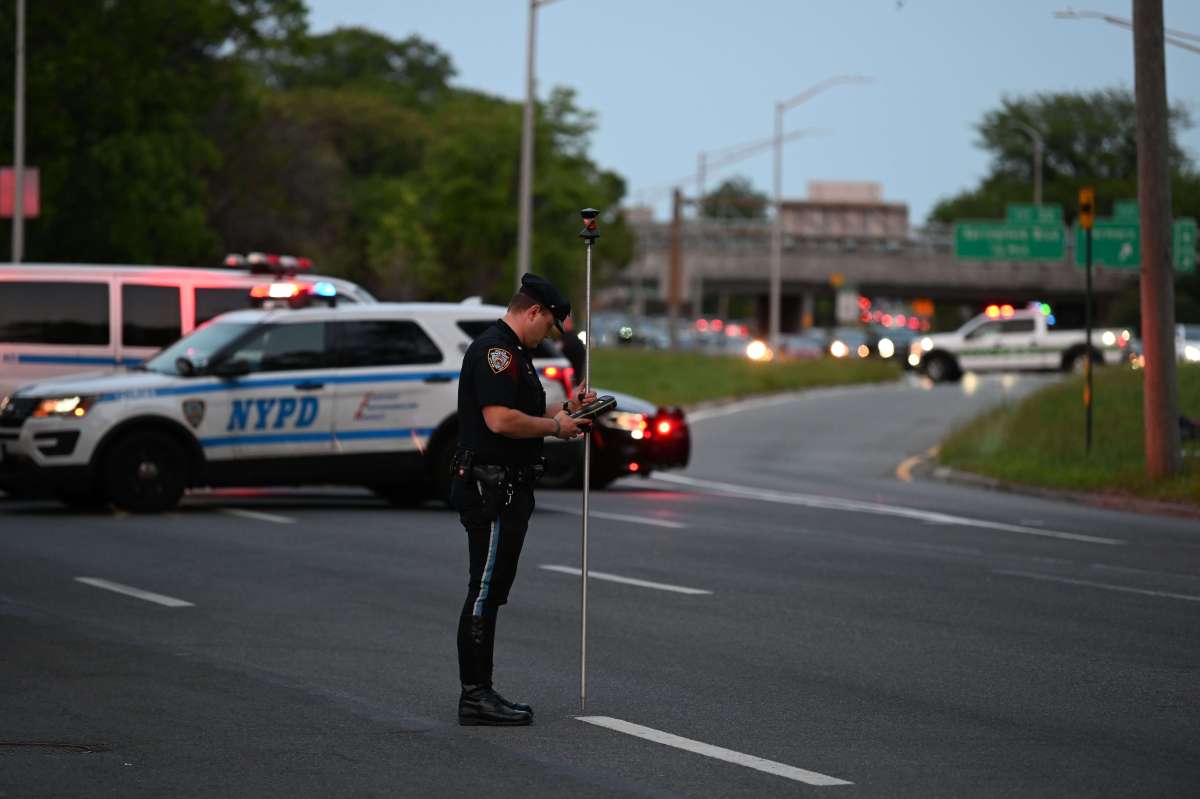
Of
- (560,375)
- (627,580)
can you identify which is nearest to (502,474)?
(627,580)

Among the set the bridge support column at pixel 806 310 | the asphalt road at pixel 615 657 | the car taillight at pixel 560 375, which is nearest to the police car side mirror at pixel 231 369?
the asphalt road at pixel 615 657

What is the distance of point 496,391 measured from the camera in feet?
27.8

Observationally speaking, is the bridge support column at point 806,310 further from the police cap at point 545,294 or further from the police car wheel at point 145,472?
the police cap at point 545,294

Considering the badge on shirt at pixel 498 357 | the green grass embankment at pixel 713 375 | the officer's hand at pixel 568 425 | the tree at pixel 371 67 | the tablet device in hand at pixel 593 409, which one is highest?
the tree at pixel 371 67

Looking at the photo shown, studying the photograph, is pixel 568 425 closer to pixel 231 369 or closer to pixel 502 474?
pixel 502 474

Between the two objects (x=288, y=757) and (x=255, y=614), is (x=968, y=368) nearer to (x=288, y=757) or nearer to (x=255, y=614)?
(x=255, y=614)

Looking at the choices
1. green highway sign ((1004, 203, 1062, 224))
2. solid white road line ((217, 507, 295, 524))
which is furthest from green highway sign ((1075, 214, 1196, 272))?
solid white road line ((217, 507, 295, 524))

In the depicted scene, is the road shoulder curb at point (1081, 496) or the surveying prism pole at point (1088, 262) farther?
the surveying prism pole at point (1088, 262)

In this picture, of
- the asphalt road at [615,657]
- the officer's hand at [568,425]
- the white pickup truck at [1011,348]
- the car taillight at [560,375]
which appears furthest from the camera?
the white pickup truck at [1011,348]

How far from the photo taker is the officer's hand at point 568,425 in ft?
27.6

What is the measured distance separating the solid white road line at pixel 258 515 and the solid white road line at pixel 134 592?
446cm

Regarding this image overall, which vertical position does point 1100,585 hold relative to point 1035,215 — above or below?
below

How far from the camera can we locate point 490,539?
8.55 metres

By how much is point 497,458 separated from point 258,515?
418 inches
